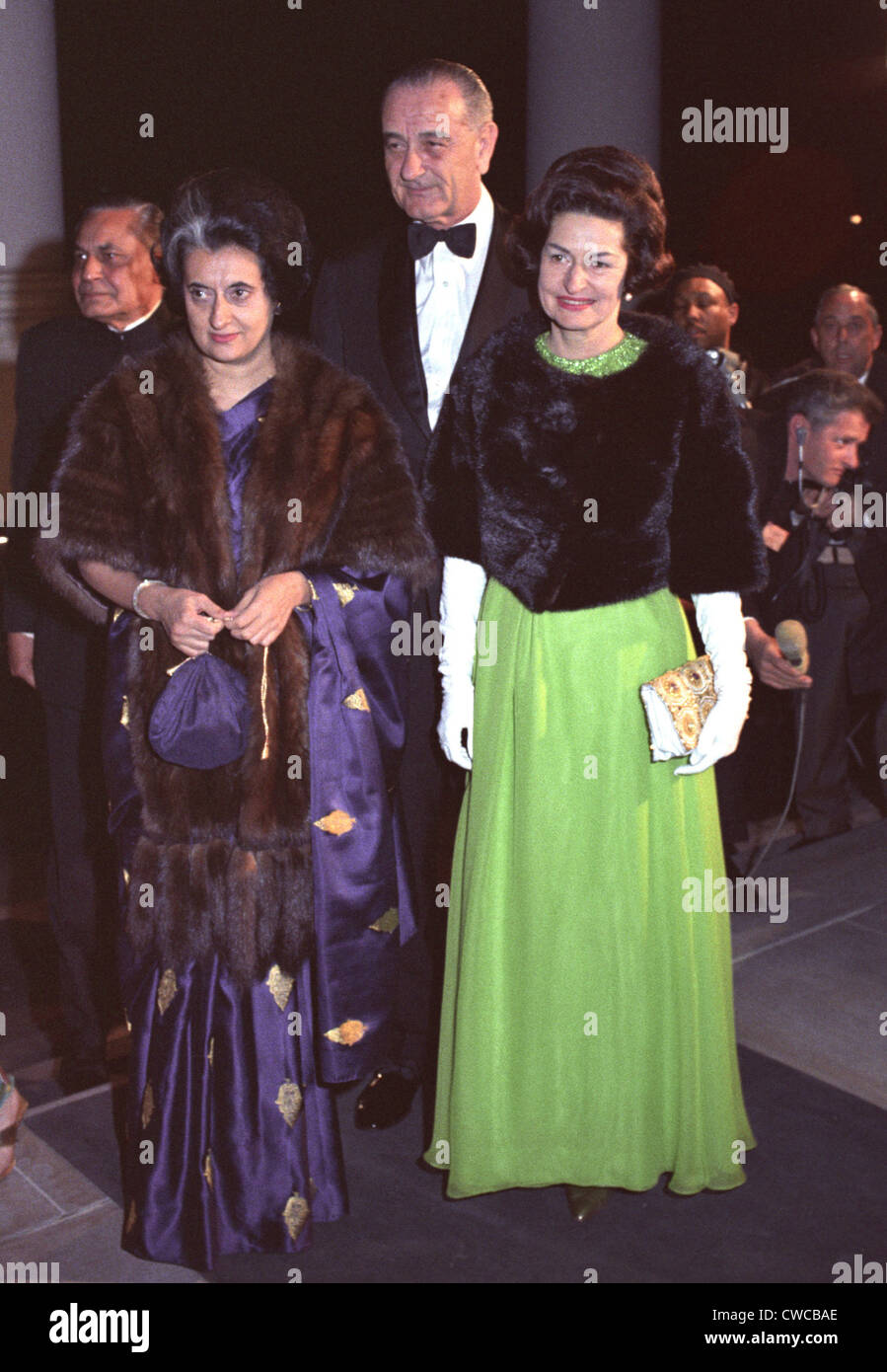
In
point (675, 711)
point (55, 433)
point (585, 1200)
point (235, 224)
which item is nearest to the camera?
point (235, 224)

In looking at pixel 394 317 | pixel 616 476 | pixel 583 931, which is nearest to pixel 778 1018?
pixel 583 931

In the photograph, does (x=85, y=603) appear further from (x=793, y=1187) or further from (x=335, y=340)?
(x=793, y=1187)

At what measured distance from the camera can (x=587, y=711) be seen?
247 centimetres

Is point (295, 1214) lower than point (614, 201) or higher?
lower

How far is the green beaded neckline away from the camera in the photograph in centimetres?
243

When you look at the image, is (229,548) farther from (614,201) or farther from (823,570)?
(823,570)

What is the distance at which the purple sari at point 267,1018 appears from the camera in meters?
2.41

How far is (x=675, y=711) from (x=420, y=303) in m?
1.20

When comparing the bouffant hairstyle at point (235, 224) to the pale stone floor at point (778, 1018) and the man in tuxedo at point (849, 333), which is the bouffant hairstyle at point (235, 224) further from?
the man in tuxedo at point (849, 333)

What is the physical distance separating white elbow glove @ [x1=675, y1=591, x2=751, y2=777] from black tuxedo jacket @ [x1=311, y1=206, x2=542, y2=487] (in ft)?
2.41

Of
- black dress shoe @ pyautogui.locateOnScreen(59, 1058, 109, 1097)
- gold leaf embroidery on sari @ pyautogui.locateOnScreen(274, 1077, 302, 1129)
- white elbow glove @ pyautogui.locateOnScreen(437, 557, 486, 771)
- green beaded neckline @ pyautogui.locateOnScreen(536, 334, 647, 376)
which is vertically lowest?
black dress shoe @ pyautogui.locateOnScreen(59, 1058, 109, 1097)

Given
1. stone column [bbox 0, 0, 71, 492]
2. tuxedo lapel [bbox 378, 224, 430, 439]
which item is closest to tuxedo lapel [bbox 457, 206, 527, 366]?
tuxedo lapel [bbox 378, 224, 430, 439]

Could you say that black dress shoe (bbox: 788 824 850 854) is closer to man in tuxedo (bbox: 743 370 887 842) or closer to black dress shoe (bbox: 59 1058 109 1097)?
man in tuxedo (bbox: 743 370 887 842)

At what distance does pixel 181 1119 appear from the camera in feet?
7.98
